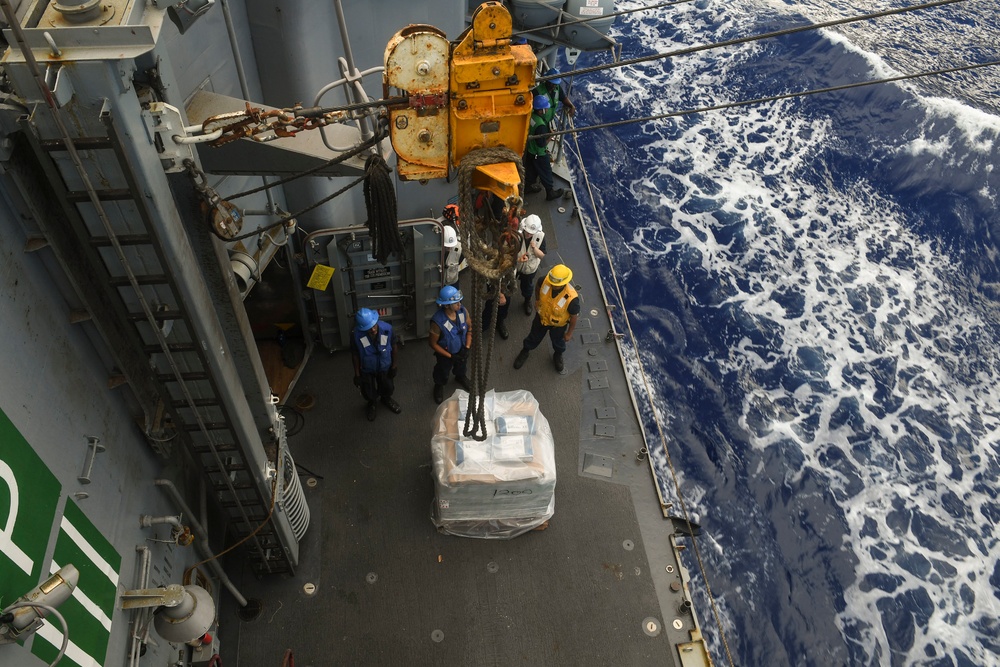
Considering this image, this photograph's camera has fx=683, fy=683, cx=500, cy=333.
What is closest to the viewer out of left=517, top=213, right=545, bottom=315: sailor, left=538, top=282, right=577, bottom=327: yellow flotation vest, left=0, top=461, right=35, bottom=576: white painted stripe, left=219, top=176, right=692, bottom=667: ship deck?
left=0, top=461, right=35, bottom=576: white painted stripe

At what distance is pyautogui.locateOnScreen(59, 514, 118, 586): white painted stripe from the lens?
421 centimetres

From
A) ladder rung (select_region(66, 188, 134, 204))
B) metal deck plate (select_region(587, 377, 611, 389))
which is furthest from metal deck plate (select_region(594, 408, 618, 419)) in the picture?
ladder rung (select_region(66, 188, 134, 204))

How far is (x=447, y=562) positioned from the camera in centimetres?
772

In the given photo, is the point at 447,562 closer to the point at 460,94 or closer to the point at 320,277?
the point at 320,277

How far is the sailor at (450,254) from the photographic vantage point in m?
8.70

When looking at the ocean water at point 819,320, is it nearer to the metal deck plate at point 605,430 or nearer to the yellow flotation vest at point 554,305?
the metal deck plate at point 605,430

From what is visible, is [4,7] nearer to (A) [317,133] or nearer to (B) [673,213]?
(A) [317,133]

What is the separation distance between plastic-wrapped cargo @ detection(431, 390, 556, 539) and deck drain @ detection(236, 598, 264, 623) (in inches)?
81.2

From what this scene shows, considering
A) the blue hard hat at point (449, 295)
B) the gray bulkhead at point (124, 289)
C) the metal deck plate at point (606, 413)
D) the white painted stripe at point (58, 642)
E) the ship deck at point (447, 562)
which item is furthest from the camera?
the metal deck plate at point (606, 413)

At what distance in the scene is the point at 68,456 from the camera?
14.3 ft

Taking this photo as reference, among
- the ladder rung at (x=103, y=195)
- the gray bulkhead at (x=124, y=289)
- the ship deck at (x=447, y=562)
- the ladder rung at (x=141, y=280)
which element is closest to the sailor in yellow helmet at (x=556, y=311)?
the ship deck at (x=447, y=562)

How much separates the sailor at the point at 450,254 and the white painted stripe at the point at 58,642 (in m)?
5.67

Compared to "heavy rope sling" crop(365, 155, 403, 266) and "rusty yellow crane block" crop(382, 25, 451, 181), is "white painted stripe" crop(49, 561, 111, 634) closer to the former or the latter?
"heavy rope sling" crop(365, 155, 403, 266)

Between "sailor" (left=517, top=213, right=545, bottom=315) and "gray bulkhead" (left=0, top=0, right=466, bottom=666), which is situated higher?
"gray bulkhead" (left=0, top=0, right=466, bottom=666)
